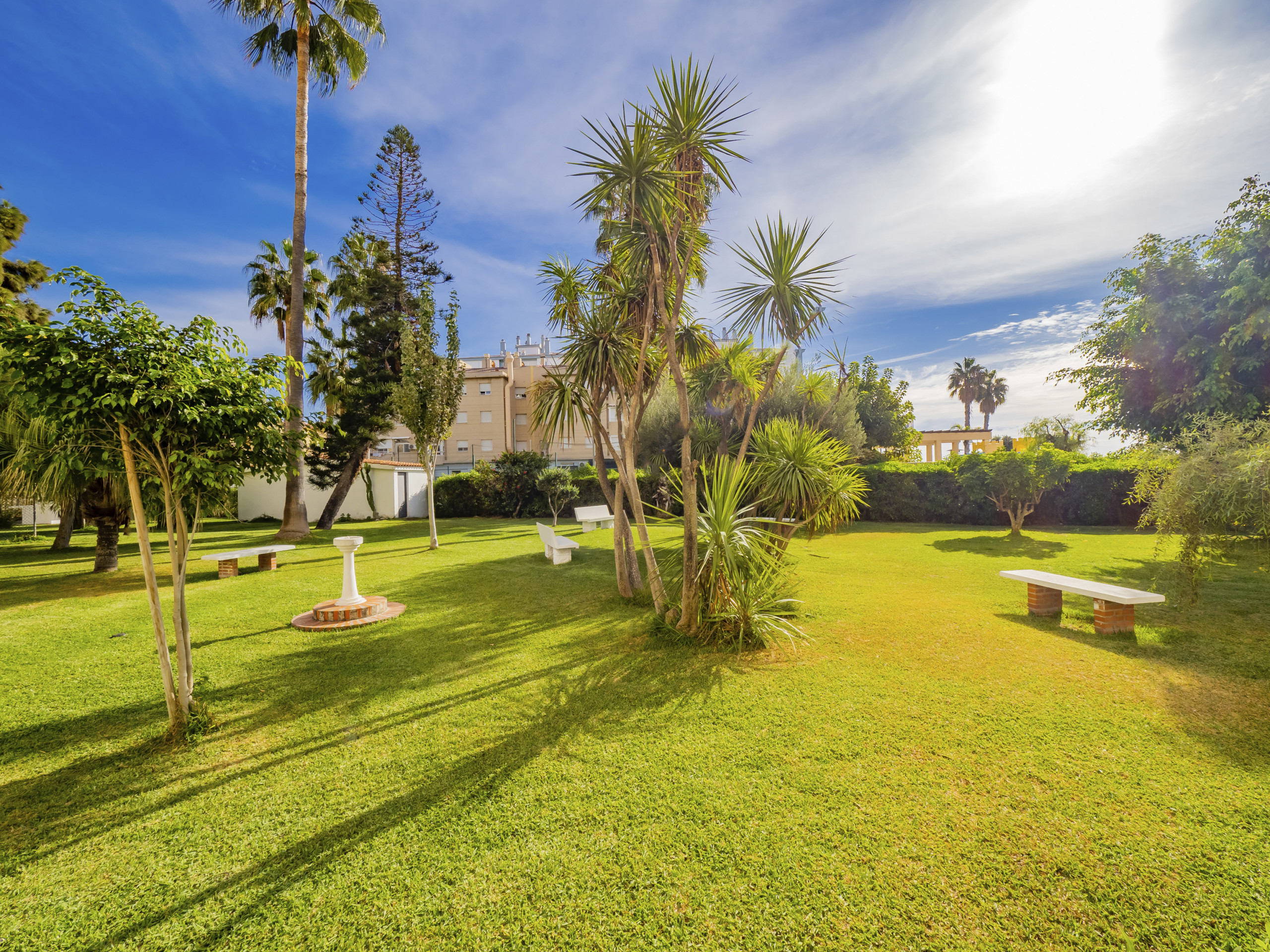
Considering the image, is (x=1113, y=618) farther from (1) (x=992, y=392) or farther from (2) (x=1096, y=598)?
(1) (x=992, y=392)

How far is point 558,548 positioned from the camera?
10.4 meters

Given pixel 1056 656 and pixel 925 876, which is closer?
pixel 925 876

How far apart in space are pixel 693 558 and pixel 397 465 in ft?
70.6

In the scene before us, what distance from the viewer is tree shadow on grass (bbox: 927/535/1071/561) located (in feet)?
35.8

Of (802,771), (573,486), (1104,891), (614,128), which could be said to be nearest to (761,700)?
(802,771)

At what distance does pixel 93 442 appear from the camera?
9.87 ft

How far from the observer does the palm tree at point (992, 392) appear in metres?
46.7

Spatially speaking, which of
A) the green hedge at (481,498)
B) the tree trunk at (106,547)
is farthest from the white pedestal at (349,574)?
the green hedge at (481,498)

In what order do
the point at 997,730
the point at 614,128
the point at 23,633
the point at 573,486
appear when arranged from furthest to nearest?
the point at 573,486 < the point at 23,633 < the point at 614,128 < the point at 997,730

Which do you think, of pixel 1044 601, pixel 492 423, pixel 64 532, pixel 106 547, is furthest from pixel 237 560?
pixel 492 423

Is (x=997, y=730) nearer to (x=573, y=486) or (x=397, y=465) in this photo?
(x=573, y=486)

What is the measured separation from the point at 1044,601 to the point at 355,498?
78.8ft

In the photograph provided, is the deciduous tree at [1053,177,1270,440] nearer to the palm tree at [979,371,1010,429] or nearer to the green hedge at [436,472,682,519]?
the green hedge at [436,472,682,519]

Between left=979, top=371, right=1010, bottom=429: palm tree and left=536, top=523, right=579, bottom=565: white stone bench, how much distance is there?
2006 inches
